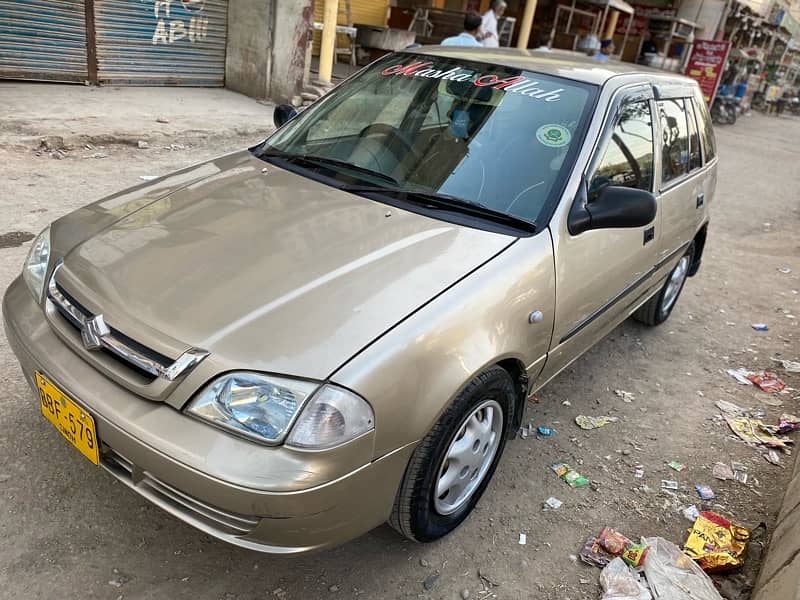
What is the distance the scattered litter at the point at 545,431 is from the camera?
10.3ft

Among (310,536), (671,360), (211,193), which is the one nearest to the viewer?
(310,536)

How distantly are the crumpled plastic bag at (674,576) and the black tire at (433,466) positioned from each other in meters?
0.77

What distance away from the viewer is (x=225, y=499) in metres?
1.65

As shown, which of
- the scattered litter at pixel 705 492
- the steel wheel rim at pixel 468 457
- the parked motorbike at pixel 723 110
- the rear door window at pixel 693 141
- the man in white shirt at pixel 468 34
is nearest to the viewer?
the steel wheel rim at pixel 468 457

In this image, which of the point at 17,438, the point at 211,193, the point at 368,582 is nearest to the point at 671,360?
the point at 368,582

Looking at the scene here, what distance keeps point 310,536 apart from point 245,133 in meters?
6.50

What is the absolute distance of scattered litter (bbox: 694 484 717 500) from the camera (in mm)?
2889

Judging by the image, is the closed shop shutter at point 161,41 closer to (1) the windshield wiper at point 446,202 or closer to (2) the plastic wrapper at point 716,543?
(1) the windshield wiper at point 446,202

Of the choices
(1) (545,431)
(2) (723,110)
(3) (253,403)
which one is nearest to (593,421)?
(1) (545,431)

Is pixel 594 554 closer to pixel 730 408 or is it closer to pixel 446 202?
pixel 446 202

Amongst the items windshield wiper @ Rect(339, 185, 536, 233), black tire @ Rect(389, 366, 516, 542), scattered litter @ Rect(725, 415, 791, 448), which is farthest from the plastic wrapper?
windshield wiper @ Rect(339, 185, 536, 233)

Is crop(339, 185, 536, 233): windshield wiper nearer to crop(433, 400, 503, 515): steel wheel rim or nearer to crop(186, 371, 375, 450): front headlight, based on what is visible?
crop(433, 400, 503, 515): steel wheel rim

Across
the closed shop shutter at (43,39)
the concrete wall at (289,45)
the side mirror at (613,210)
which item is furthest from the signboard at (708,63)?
the side mirror at (613,210)

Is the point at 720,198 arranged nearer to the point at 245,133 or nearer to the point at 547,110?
the point at 245,133
